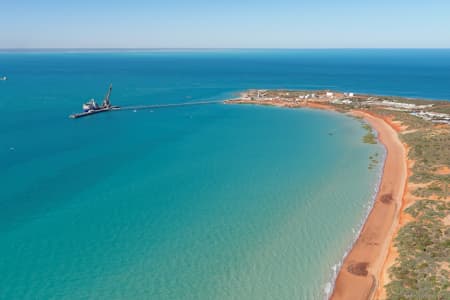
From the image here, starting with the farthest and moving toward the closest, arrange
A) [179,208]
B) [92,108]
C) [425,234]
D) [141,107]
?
[141,107] → [92,108] → [179,208] → [425,234]

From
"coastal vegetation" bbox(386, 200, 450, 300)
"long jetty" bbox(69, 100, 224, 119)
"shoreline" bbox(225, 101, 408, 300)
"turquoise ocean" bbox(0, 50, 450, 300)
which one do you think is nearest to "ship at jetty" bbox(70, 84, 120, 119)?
"long jetty" bbox(69, 100, 224, 119)

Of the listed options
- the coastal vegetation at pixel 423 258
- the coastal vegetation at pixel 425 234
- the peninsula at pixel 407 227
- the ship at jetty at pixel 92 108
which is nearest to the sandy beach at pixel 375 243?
the peninsula at pixel 407 227

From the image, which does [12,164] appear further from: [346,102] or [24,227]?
[346,102]

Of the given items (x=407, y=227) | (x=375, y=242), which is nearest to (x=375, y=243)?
(x=375, y=242)

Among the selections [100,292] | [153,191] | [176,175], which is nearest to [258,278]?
[100,292]

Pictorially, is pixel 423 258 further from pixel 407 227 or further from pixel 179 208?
pixel 179 208

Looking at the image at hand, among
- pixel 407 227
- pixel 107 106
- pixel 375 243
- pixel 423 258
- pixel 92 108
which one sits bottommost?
pixel 375 243

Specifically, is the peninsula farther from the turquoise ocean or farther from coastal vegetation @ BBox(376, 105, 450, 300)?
the turquoise ocean
